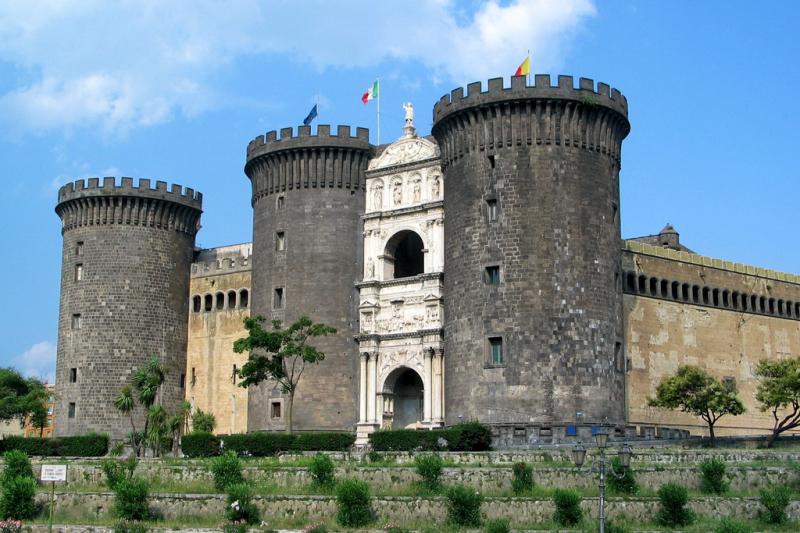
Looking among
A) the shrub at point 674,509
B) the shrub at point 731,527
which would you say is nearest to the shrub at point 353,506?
the shrub at point 674,509

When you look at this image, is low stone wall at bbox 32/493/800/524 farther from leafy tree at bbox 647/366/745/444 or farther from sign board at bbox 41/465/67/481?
leafy tree at bbox 647/366/745/444

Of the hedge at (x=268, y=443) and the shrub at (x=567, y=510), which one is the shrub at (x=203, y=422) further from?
the shrub at (x=567, y=510)

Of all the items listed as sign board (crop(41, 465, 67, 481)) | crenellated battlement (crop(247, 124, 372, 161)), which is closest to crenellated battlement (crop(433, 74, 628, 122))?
crenellated battlement (crop(247, 124, 372, 161))

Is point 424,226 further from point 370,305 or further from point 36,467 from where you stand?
point 36,467

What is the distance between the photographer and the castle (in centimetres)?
4928

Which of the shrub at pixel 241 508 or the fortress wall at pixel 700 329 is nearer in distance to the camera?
the shrub at pixel 241 508

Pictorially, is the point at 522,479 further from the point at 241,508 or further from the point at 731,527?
the point at 241,508

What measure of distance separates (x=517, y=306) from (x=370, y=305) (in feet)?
31.6

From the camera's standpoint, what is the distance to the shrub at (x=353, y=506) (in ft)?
114

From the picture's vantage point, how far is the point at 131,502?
3766cm

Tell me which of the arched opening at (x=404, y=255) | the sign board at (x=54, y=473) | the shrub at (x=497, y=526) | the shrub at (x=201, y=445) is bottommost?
the shrub at (x=497, y=526)

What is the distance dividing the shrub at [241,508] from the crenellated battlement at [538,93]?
22341 mm

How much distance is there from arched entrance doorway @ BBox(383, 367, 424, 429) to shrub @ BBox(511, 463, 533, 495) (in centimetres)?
1977

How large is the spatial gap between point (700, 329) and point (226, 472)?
97.9ft
